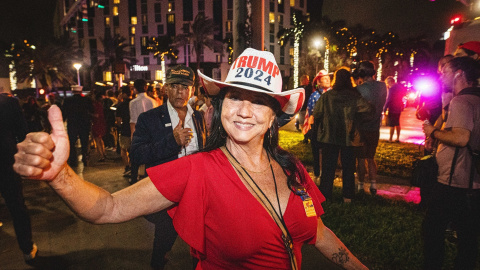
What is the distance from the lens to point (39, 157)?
1.20m

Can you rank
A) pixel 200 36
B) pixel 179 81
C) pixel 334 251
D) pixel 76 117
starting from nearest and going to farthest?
pixel 334 251
pixel 179 81
pixel 76 117
pixel 200 36

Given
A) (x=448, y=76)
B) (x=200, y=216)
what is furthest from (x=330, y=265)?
(x=200, y=216)

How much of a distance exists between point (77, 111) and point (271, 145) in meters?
8.42

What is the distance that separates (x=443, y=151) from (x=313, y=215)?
2.07 meters

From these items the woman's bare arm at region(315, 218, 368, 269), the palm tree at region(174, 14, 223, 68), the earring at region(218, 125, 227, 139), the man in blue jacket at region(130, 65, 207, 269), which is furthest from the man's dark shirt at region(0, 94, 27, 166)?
the palm tree at region(174, 14, 223, 68)

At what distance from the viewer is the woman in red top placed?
1431 millimetres

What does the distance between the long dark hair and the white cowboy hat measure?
0.37 ft

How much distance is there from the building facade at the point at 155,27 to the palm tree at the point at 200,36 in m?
3.27

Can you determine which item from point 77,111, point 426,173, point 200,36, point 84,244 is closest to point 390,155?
point 426,173

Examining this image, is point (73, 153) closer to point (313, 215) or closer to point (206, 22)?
point (313, 215)

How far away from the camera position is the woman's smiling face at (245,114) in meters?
1.88

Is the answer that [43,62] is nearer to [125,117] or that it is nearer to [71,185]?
[125,117]

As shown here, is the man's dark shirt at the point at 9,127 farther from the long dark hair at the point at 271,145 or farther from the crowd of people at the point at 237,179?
the long dark hair at the point at 271,145

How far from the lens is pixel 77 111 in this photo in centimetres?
897
